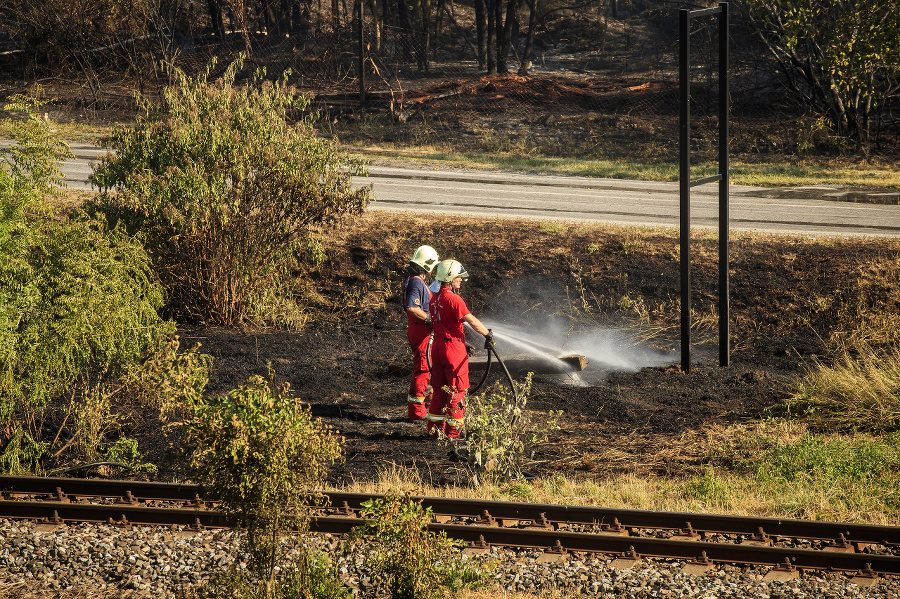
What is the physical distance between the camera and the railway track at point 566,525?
5.70 m

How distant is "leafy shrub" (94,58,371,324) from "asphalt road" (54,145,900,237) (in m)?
4.41

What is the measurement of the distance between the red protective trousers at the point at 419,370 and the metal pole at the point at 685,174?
3.52m

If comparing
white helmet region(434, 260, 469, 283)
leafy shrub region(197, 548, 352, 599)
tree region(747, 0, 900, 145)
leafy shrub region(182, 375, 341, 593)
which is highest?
tree region(747, 0, 900, 145)

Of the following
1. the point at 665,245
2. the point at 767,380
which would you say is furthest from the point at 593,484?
the point at 665,245

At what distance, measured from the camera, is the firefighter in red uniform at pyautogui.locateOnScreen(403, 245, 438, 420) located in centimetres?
877

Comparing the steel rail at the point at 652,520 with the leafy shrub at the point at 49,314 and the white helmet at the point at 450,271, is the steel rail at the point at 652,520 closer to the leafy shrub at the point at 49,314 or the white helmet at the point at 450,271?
the white helmet at the point at 450,271

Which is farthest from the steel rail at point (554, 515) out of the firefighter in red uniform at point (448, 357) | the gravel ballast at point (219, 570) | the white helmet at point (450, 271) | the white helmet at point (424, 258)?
the white helmet at point (424, 258)

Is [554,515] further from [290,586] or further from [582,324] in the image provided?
[582,324]

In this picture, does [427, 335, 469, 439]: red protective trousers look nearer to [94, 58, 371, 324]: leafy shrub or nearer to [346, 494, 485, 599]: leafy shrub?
[346, 494, 485, 599]: leafy shrub

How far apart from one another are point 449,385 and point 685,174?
4.25 meters

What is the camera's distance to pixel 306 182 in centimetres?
1197

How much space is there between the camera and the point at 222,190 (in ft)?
37.3

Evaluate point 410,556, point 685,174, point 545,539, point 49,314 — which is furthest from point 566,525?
point 685,174

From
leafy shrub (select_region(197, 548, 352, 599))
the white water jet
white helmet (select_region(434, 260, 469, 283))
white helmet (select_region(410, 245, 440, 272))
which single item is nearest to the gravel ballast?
leafy shrub (select_region(197, 548, 352, 599))
